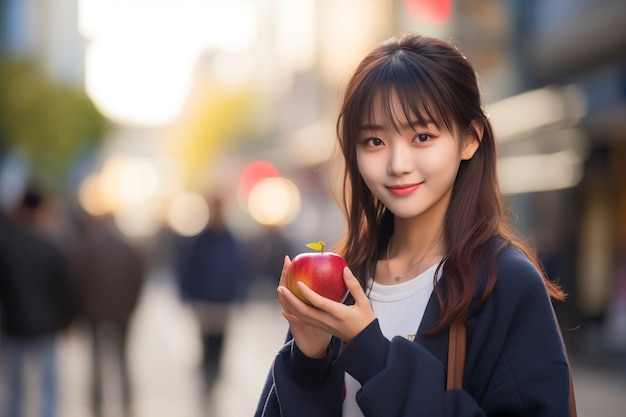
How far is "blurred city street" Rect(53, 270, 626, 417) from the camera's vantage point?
8.85 meters

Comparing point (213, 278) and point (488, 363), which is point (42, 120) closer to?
point (213, 278)

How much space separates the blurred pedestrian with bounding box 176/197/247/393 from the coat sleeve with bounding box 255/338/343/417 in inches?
267

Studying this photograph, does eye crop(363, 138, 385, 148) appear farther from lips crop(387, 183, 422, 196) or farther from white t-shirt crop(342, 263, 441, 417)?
white t-shirt crop(342, 263, 441, 417)

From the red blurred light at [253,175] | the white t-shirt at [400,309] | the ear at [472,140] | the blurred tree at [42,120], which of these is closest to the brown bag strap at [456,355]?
the white t-shirt at [400,309]

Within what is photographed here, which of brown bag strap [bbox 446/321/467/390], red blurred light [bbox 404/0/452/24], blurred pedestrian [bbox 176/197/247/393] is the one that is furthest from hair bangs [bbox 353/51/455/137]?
red blurred light [bbox 404/0/452/24]

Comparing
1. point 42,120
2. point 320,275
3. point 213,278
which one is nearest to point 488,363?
point 320,275

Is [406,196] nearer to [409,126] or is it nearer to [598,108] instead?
[409,126]

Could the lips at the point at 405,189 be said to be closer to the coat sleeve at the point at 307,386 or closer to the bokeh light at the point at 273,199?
the coat sleeve at the point at 307,386

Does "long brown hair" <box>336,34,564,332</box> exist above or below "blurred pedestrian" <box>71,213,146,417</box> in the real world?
above

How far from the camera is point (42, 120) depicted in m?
29.9

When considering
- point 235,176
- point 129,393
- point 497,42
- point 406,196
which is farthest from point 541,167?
point 235,176

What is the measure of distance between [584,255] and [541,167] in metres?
1.99

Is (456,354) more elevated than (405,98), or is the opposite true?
(405,98)

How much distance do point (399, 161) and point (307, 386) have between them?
23.1 inches
